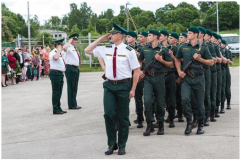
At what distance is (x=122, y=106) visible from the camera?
698cm

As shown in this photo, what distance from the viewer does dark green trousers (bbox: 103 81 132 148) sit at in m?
6.91

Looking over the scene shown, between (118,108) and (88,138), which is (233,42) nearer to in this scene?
(88,138)

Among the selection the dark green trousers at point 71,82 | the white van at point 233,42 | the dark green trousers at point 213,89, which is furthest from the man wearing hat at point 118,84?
the white van at point 233,42

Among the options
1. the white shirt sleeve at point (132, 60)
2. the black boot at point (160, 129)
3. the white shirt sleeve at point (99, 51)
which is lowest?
the black boot at point (160, 129)

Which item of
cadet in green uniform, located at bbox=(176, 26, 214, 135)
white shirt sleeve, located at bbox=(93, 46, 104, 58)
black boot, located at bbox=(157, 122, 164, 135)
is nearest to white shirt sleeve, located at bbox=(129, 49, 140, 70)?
white shirt sleeve, located at bbox=(93, 46, 104, 58)

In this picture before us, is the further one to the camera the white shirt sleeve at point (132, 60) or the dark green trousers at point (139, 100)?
the dark green trousers at point (139, 100)

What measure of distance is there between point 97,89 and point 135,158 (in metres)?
11.3

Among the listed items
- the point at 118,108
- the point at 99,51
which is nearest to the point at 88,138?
Result: the point at 118,108

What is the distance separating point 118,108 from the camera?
7.04m

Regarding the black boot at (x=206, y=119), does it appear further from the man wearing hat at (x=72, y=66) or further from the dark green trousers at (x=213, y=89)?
the man wearing hat at (x=72, y=66)

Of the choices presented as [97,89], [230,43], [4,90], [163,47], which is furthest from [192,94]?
[230,43]

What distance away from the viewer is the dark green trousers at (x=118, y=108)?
6906 millimetres

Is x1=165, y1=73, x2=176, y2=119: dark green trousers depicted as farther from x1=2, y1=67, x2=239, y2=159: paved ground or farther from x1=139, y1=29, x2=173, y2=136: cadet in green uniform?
x1=139, y1=29, x2=173, y2=136: cadet in green uniform

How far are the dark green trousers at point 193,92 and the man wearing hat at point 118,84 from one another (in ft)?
5.78
